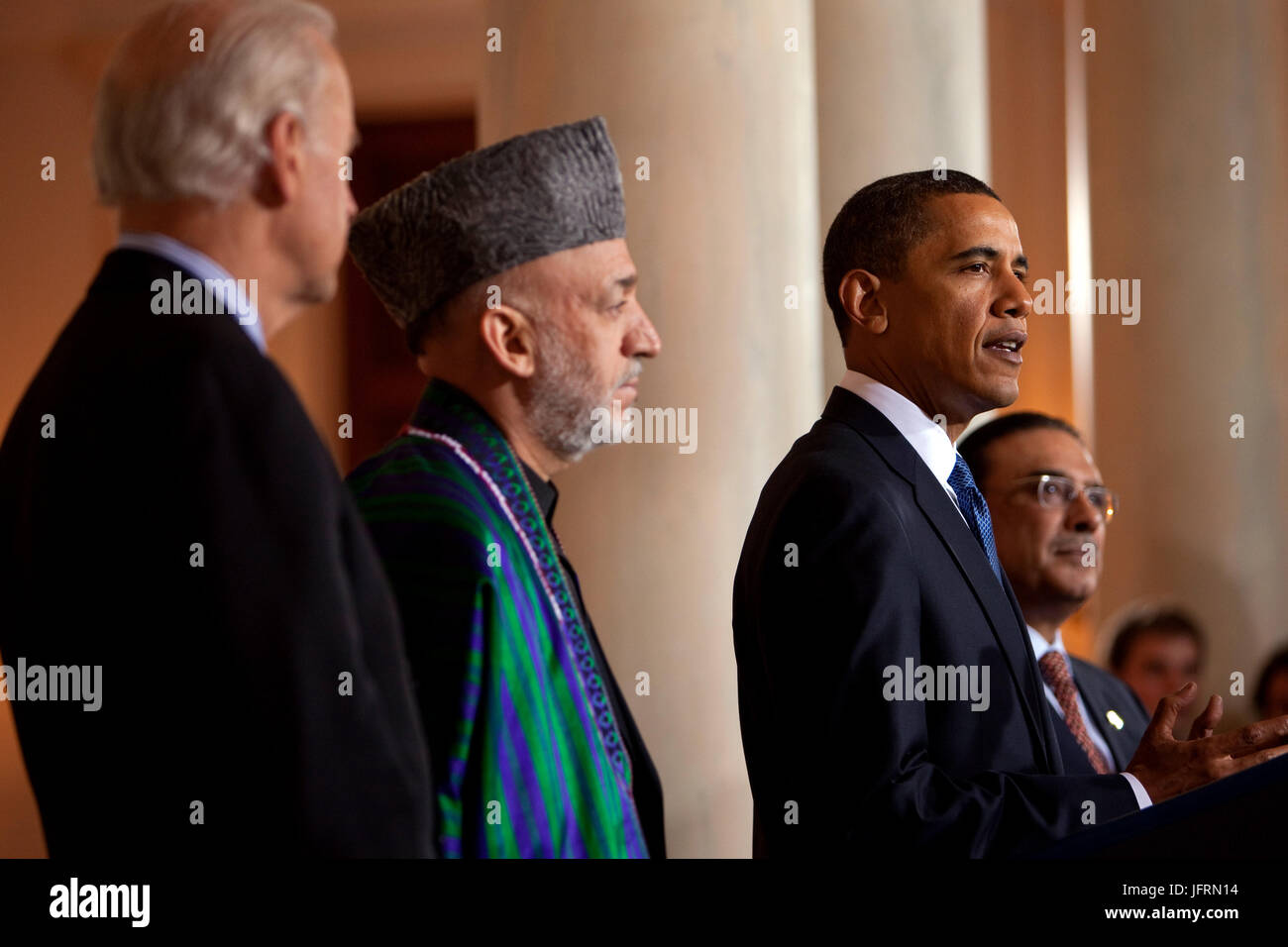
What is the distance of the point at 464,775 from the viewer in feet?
6.58

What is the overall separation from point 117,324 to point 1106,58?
241 inches

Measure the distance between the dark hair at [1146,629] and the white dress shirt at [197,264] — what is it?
4.70 m

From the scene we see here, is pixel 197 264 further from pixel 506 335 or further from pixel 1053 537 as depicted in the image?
pixel 1053 537

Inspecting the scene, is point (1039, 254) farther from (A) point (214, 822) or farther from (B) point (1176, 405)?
(A) point (214, 822)

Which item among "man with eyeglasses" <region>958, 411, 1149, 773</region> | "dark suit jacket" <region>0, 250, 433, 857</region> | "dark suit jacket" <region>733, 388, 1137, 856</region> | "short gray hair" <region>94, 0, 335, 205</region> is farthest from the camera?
"man with eyeglasses" <region>958, 411, 1149, 773</region>

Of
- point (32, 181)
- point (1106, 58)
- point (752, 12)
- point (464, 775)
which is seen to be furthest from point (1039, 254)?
point (464, 775)

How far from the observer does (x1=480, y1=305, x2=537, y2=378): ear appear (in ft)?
7.23

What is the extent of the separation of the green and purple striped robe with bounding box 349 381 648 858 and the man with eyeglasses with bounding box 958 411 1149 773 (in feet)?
5.61

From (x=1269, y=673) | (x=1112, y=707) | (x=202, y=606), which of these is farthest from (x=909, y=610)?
(x=1269, y=673)

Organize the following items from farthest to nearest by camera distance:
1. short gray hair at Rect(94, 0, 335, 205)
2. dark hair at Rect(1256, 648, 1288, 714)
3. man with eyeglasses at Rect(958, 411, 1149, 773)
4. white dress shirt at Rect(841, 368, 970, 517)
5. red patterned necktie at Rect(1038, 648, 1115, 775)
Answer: dark hair at Rect(1256, 648, 1288, 714) → man with eyeglasses at Rect(958, 411, 1149, 773) → red patterned necktie at Rect(1038, 648, 1115, 775) → white dress shirt at Rect(841, 368, 970, 517) → short gray hair at Rect(94, 0, 335, 205)

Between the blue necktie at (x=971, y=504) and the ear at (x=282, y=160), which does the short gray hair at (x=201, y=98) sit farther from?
the blue necktie at (x=971, y=504)

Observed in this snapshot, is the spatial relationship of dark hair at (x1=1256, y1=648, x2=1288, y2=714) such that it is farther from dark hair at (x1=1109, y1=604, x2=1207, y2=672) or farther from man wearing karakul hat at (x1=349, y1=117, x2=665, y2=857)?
man wearing karakul hat at (x1=349, y1=117, x2=665, y2=857)

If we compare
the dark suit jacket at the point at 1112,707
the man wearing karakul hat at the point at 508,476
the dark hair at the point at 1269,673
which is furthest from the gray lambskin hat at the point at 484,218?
the dark hair at the point at 1269,673

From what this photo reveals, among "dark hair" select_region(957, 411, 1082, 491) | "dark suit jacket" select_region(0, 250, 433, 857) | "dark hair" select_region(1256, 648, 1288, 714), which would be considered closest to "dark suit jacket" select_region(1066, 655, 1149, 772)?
"dark hair" select_region(957, 411, 1082, 491)
